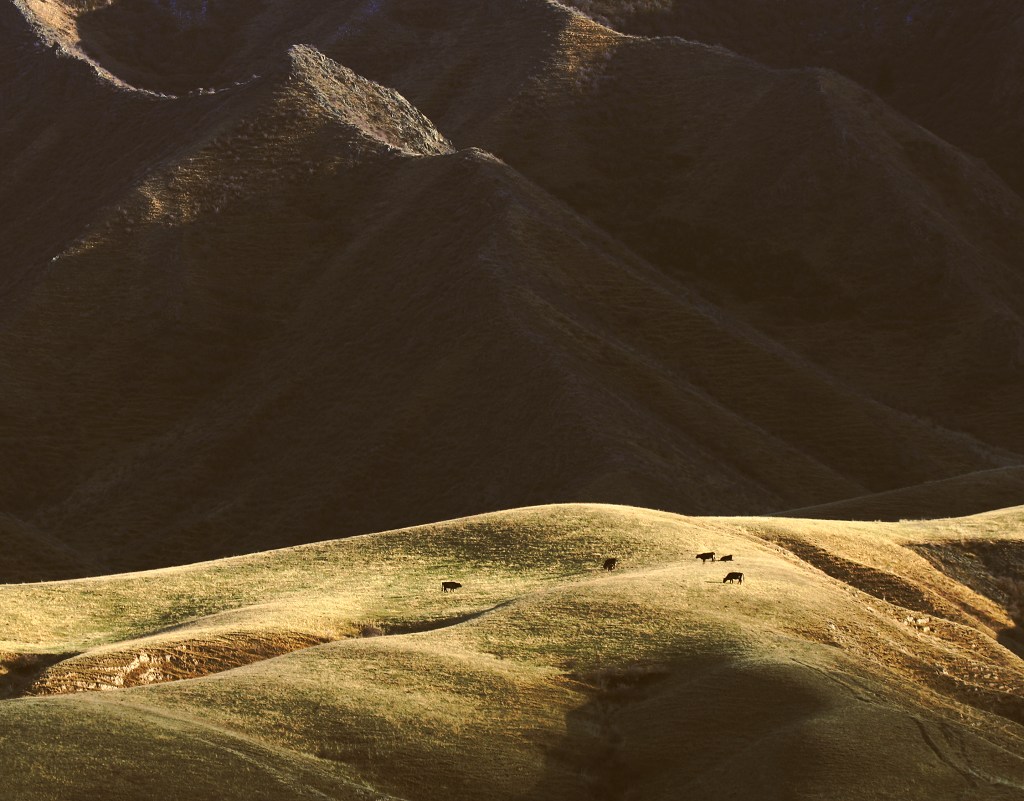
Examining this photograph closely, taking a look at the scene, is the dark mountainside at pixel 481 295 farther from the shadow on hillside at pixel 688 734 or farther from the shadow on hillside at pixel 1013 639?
the shadow on hillside at pixel 688 734

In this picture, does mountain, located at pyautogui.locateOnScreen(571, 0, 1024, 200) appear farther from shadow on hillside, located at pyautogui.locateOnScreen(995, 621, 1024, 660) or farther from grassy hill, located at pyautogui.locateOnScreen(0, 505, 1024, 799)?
grassy hill, located at pyautogui.locateOnScreen(0, 505, 1024, 799)

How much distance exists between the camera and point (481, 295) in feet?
262

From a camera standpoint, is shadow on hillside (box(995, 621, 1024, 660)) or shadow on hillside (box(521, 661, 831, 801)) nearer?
shadow on hillside (box(521, 661, 831, 801))

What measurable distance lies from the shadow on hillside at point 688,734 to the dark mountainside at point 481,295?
99.8 feet

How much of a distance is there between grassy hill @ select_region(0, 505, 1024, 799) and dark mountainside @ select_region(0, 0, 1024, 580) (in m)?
22.0

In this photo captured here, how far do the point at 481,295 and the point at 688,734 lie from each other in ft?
189

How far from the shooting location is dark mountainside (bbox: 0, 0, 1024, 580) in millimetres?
71188

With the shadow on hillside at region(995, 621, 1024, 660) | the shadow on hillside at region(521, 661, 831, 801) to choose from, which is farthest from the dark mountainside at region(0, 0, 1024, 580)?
the shadow on hillside at region(521, 661, 831, 801)

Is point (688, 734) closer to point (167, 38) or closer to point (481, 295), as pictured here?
point (481, 295)

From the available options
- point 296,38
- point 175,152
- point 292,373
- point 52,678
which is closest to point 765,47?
point 296,38

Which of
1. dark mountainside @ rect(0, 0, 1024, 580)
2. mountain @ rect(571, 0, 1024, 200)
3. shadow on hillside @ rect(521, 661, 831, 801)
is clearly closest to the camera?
shadow on hillside @ rect(521, 661, 831, 801)

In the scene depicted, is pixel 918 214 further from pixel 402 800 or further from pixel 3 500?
pixel 402 800

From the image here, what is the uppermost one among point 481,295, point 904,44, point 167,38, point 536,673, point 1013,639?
point 904,44

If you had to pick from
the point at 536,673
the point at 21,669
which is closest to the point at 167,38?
the point at 21,669
